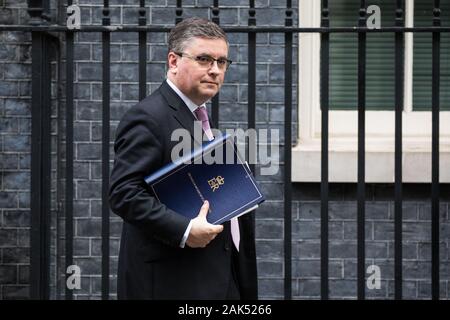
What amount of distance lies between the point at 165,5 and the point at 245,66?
24.7 inches

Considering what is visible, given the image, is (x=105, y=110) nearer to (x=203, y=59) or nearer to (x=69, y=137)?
(x=69, y=137)

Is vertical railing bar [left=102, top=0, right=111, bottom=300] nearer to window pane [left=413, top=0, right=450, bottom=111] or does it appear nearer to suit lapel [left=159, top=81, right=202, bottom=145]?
suit lapel [left=159, top=81, right=202, bottom=145]

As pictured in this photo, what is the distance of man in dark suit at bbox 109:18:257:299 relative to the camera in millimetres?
3586

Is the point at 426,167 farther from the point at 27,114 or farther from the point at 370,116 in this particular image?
the point at 27,114

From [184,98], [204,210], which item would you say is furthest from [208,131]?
[204,210]

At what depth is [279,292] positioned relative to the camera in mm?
6348

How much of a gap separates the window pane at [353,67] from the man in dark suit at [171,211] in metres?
2.65

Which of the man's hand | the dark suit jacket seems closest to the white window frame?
the dark suit jacket

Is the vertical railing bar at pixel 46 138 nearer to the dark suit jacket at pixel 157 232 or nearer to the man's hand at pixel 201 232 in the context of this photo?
the dark suit jacket at pixel 157 232

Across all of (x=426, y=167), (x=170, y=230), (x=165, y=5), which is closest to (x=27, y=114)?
(x=165, y=5)

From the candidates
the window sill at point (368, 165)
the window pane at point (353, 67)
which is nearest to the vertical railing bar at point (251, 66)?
the window sill at point (368, 165)

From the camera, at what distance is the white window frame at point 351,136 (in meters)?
6.18

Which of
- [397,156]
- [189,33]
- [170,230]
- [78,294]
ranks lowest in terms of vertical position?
[78,294]
